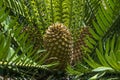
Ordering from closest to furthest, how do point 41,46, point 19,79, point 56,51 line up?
point 19,79 < point 56,51 < point 41,46

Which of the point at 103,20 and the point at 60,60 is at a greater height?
the point at 103,20

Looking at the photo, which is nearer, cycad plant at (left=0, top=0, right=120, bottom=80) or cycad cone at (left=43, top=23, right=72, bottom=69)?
cycad plant at (left=0, top=0, right=120, bottom=80)

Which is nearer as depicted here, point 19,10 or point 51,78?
point 51,78

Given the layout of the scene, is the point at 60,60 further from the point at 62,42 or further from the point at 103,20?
the point at 103,20

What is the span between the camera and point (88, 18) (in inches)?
60.2

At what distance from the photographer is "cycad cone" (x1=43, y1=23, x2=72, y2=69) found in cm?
132

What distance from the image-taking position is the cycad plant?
119 centimetres

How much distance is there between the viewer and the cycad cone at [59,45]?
1321 millimetres

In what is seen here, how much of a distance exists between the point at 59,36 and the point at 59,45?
3cm

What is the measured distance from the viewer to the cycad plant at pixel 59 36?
3.91ft

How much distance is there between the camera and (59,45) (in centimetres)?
133

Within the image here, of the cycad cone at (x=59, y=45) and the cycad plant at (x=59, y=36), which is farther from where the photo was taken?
the cycad cone at (x=59, y=45)

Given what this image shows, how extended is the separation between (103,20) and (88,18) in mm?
240

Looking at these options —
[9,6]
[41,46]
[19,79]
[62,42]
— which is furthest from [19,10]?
[19,79]
